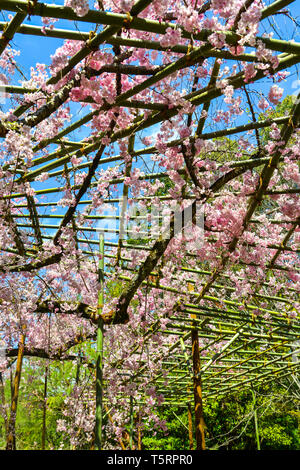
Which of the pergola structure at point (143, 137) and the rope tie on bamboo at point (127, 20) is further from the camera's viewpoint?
the pergola structure at point (143, 137)

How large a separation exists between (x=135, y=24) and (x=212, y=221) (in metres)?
1.99

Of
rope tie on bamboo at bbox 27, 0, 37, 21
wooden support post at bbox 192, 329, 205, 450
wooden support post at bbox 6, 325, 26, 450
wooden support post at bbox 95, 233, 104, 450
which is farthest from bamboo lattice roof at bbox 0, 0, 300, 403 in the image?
wooden support post at bbox 6, 325, 26, 450

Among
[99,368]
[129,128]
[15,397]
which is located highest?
[129,128]

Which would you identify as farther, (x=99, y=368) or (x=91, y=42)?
(x=99, y=368)

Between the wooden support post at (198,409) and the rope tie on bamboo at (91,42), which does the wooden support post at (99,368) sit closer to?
the wooden support post at (198,409)

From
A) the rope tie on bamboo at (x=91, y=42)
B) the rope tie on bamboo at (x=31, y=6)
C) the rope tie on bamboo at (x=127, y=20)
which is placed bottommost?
the rope tie on bamboo at (x=127, y=20)

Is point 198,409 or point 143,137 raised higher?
point 143,137

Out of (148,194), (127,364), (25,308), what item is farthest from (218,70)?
(127,364)

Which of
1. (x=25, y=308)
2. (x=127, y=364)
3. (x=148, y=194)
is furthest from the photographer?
(x=127, y=364)

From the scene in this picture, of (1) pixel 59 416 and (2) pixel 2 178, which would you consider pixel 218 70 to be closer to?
(2) pixel 2 178

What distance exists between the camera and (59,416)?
13.3 metres

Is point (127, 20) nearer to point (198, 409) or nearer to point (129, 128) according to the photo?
point (129, 128)

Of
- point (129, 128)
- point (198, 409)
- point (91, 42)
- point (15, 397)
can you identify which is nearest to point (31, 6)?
point (91, 42)

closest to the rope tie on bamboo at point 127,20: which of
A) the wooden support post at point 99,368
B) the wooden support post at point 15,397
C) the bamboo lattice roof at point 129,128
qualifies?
the bamboo lattice roof at point 129,128
